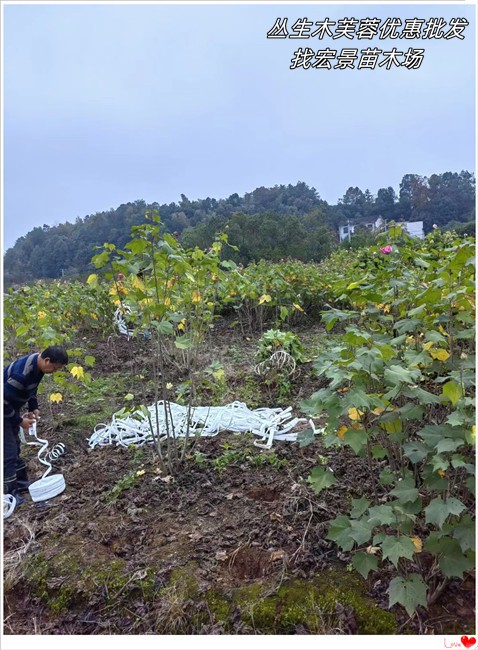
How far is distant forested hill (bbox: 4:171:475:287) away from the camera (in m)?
2.36

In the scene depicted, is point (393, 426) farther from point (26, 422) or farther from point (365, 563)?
point (26, 422)

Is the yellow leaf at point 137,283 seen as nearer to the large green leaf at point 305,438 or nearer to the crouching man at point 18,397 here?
the crouching man at point 18,397

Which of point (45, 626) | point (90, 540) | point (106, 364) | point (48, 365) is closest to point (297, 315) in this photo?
point (106, 364)

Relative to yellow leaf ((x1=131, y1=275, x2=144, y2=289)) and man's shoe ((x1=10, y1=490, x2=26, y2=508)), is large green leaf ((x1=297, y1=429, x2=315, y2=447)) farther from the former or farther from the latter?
man's shoe ((x1=10, y1=490, x2=26, y2=508))

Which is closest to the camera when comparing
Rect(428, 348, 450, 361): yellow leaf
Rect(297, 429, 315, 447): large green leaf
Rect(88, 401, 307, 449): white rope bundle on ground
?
Rect(428, 348, 450, 361): yellow leaf

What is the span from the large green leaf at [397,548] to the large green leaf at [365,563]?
0.14 metres

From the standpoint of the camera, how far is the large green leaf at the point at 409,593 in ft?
4.02

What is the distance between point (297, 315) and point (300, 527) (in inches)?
154

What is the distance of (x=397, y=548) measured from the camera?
121cm

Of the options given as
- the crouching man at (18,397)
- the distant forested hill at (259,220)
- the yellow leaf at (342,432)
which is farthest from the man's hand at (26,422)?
the yellow leaf at (342,432)

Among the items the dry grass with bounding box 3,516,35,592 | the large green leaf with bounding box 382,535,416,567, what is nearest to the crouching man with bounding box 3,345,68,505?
the dry grass with bounding box 3,516,35,592

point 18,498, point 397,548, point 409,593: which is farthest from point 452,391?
point 18,498

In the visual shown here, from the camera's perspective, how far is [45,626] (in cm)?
157

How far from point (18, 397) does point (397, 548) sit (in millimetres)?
2032
